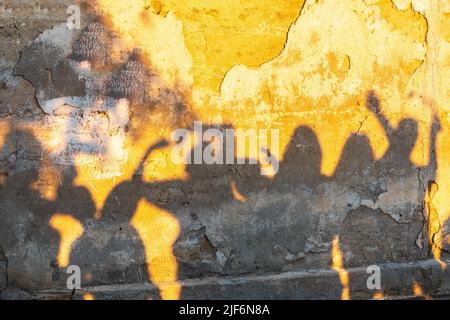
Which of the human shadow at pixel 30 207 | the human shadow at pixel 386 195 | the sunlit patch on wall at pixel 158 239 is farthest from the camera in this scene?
the human shadow at pixel 386 195

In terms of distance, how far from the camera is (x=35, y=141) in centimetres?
356

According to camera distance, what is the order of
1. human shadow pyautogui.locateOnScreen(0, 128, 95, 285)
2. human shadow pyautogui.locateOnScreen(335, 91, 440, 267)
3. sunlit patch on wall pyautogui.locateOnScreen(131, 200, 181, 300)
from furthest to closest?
human shadow pyautogui.locateOnScreen(335, 91, 440, 267) < sunlit patch on wall pyautogui.locateOnScreen(131, 200, 181, 300) < human shadow pyautogui.locateOnScreen(0, 128, 95, 285)

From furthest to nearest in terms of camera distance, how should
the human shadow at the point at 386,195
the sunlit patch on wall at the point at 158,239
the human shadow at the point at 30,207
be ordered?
the human shadow at the point at 386,195 → the sunlit patch on wall at the point at 158,239 → the human shadow at the point at 30,207

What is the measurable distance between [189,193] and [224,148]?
1.19ft

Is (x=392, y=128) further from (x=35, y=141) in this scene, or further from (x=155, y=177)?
(x=35, y=141)

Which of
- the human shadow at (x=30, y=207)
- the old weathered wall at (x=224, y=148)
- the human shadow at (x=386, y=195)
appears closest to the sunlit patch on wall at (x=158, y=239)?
the old weathered wall at (x=224, y=148)

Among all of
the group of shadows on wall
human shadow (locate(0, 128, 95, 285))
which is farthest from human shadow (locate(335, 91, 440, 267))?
human shadow (locate(0, 128, 95, 285))

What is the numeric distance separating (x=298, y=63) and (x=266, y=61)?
0.22 metres

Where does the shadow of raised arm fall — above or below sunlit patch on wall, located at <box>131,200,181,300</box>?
above

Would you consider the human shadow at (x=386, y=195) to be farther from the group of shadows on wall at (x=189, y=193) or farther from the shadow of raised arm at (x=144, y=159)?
the shadow of raised arm at (x=144, y=159)

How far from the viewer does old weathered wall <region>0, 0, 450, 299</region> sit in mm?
3564

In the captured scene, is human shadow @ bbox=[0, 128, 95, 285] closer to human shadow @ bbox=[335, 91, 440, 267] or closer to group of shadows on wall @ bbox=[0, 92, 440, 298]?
group of shadows on wall @ bbox=[0, 92, 440, 298]

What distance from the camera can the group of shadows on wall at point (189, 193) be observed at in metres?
3.55

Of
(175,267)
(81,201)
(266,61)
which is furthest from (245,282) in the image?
(266,61)
